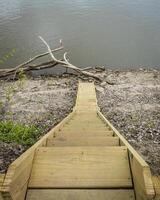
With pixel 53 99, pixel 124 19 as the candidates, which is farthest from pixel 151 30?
pixel 53 99

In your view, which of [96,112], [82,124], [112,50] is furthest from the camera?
[112,50]

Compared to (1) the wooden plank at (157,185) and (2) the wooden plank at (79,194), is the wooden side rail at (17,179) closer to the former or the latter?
(2) the wooden plank at (79,194)

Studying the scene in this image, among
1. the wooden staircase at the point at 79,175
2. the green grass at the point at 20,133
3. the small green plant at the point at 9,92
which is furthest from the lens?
the small green plant at the point at 9,92

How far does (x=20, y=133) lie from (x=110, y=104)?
2767 mm

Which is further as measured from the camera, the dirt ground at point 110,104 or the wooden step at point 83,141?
the dirt ground at point 110,104

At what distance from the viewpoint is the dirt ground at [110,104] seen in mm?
5465

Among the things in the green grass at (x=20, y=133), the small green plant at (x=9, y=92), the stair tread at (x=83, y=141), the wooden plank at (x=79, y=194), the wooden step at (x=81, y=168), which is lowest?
the small green plant at (x=9, y=92)

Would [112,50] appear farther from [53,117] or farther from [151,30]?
[53,117]

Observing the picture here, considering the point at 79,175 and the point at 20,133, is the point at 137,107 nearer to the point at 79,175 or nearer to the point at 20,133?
the point at 20,133

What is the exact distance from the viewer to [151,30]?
15.7 m

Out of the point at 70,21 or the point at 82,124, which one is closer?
the point at 82,124

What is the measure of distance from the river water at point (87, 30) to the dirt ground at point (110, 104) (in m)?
1.46

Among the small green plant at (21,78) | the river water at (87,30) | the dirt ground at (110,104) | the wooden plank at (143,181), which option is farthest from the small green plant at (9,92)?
the wooden plank at (143,181)

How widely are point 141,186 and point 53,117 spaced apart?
17.3 feet
